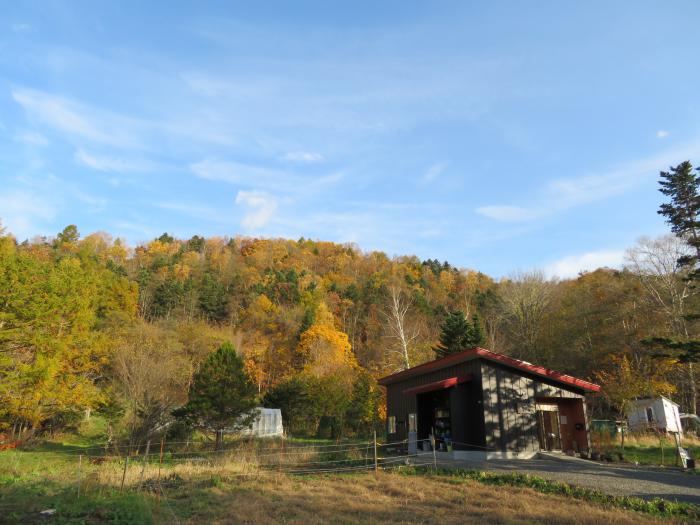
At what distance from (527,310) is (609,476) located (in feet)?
91.2

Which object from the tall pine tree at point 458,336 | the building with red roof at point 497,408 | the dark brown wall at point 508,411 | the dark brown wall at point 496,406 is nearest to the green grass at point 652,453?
the building with red roof at point 497,408

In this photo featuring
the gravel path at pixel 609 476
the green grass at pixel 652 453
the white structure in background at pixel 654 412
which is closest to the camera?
the gravel path at pixel 609 476

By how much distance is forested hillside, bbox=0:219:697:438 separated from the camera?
77.9ft

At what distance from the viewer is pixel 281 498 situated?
11.1 meters

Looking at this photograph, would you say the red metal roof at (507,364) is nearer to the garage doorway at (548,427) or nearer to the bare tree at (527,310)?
the garage doorway at (548,427)

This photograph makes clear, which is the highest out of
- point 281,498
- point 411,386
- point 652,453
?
point 411,386

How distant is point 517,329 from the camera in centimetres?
4059

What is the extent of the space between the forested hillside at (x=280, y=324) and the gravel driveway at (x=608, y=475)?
7.99 m

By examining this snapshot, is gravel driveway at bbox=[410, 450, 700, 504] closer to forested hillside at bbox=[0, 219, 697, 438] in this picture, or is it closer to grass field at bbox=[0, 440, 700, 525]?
grass field at bbox=[0, 440, 700, 525]

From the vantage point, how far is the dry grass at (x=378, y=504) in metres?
8.79

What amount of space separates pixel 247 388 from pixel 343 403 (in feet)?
33.5

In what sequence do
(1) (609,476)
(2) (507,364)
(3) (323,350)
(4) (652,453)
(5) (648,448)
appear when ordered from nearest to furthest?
(1) (609,476)
(2) (507,364)
(4) (652,453)
(5) (648,448)
(3) (323,350)

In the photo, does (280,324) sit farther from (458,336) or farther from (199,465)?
(199,465)

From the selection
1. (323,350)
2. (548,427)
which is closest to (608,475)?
(548,427)
